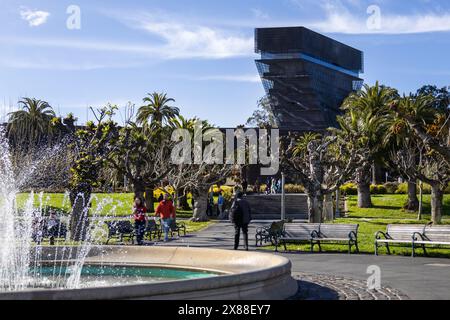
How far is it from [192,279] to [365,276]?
19.4ft

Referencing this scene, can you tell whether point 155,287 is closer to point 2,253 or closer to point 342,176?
point 2,253

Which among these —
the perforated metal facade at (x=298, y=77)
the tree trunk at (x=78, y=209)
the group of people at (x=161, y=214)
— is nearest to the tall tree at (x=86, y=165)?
the tree trunk at (x=78, y=209)

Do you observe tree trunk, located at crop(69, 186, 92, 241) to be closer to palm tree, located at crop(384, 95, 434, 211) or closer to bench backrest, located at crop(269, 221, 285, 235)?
bench backrest, located at crop(269, 221, 285, 235)

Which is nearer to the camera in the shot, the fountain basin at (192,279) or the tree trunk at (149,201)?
the fountain basin at (192,279)

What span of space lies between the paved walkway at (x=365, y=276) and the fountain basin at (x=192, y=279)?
0.91m

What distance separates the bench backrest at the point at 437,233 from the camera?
16.8 metres

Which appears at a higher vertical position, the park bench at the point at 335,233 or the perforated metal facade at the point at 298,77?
the perforated metal facade at the point at 298,77

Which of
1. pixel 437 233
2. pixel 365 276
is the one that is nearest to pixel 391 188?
pixel 437 233

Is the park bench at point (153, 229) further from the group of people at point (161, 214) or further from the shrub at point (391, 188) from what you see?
the shrub at point (391, 188)

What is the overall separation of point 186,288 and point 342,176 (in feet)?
73.9

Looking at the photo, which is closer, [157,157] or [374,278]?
[374,278]

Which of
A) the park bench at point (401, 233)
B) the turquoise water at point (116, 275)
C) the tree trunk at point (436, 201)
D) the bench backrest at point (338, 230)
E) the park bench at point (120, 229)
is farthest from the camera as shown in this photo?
the tree trunk at point (436, 201)
